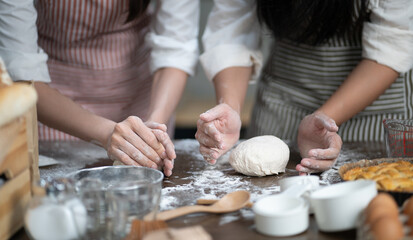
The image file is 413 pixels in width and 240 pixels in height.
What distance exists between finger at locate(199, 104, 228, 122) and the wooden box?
0.54 metres

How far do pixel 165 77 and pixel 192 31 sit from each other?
0.24 metres

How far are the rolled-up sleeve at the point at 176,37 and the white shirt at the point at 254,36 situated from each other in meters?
0.08

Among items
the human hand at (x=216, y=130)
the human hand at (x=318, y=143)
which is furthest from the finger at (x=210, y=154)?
the human hand at (x=318, y=143)

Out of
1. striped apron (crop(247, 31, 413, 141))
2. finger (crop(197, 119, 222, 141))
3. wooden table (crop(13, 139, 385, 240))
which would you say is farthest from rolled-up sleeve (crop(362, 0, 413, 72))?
finger (crop(197, 119, 222, 141))

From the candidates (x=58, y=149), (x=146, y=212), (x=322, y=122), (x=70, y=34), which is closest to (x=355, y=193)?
(x=146, y=212)

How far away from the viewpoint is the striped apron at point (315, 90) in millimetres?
1866

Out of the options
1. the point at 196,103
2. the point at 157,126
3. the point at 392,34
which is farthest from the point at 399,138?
the point at 196,103

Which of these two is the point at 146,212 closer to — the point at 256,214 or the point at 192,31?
the point at 256,214

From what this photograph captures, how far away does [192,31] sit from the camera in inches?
75.5

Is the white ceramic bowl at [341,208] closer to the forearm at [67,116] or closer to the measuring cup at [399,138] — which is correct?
the measuring cup at [399,138]

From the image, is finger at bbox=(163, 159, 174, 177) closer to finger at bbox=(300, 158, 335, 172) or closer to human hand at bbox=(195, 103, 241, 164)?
human hand at bbox=(195, 103, 241, 164)

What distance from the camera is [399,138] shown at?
4.31ft

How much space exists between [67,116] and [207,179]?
1.87ft

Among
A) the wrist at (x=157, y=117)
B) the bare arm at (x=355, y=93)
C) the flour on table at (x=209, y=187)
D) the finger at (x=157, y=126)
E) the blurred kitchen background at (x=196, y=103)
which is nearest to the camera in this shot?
the flour on table at (x=209, y=187)
